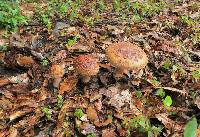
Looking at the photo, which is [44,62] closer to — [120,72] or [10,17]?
[120,72]

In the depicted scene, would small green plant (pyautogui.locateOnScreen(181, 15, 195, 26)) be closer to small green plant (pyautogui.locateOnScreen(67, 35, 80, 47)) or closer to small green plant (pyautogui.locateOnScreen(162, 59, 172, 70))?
small green plant (pyautogui.locateOnScreen(162, 59, 172, 70))

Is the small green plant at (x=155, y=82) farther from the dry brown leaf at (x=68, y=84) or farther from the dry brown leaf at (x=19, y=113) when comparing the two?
the dry brown leaf at (x=19, y=113)

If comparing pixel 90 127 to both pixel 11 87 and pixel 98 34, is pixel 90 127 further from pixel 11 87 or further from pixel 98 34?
pixel 98 34

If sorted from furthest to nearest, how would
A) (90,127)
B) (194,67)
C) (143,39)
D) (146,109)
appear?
1. (143,39)
2. (194,67)
3. (146,109)
4. (90,127)

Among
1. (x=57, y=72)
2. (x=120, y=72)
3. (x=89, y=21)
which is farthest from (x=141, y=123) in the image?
(x=89, y=21)

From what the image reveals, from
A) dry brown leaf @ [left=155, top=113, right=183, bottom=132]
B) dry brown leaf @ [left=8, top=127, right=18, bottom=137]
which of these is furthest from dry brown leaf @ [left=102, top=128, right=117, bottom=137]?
dry brown leaf @ [left=8, top=127, right=18, bottom=137]

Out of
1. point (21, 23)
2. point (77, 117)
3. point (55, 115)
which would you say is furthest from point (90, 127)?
point (21, 23)

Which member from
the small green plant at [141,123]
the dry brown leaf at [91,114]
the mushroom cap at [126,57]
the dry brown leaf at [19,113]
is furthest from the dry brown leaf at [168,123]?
the dry brown leaf at [19,113]
